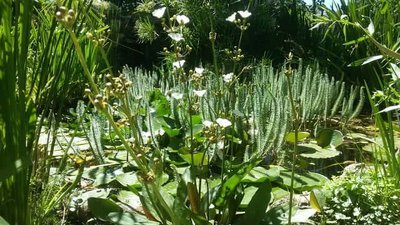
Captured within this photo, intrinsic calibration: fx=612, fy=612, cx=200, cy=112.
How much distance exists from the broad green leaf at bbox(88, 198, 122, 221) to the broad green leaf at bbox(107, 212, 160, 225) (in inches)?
4.5

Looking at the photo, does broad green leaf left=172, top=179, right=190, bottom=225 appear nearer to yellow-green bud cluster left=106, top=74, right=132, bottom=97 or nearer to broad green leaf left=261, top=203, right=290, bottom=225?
broad green leaf left=261, top=203, right=290, bottom=225

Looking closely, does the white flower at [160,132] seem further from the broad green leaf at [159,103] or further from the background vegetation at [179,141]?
the broad green leaf at [159,103]

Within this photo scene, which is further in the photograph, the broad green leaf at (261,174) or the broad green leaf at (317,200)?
the broad green leaf at (261,174)

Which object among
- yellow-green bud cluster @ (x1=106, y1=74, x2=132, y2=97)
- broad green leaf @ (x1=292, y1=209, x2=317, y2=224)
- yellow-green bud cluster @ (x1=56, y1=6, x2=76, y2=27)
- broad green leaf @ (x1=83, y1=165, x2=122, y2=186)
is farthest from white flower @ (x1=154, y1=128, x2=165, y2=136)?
yellow-green bud cluster @ (x1=56, y1=6, x2=76, y2=27)

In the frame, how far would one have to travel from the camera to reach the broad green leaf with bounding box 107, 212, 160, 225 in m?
1.82

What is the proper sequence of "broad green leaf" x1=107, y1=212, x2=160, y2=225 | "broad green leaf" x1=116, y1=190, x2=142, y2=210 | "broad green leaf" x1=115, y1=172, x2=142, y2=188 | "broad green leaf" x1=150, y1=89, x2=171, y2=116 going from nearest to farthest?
"broad green leaf" x1=107, y1=212, x2=160, y2=225 → "broad green leaf" x1=116, y1=190, x2=142, y2=210 → "broad green leaf" x1=115, y1=172, x2=142, y2=188 → "broad green leaf" x1=150, y1=89, x2=171, y2=116

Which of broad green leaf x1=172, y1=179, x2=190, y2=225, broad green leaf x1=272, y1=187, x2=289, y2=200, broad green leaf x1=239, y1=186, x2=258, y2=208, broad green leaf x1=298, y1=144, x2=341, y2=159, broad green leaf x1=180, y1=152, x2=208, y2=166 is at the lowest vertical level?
broad green leaf x1=298, y1=144, x2=341, y2=159

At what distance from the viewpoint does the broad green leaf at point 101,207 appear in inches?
77.7

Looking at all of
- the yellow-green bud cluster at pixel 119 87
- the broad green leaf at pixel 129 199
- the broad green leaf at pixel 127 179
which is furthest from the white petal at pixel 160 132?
the yellow-green bud cluster at pixel 119 87

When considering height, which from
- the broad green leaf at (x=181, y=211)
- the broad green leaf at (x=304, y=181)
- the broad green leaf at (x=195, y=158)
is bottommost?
the broad green leaf at (x=304, y=181)

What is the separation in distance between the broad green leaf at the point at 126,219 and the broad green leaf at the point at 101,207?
0.37ft

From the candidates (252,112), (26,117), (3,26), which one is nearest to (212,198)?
(26,117)

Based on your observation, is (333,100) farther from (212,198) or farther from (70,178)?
(212,198)

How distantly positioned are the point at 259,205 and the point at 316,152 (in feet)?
4.34
